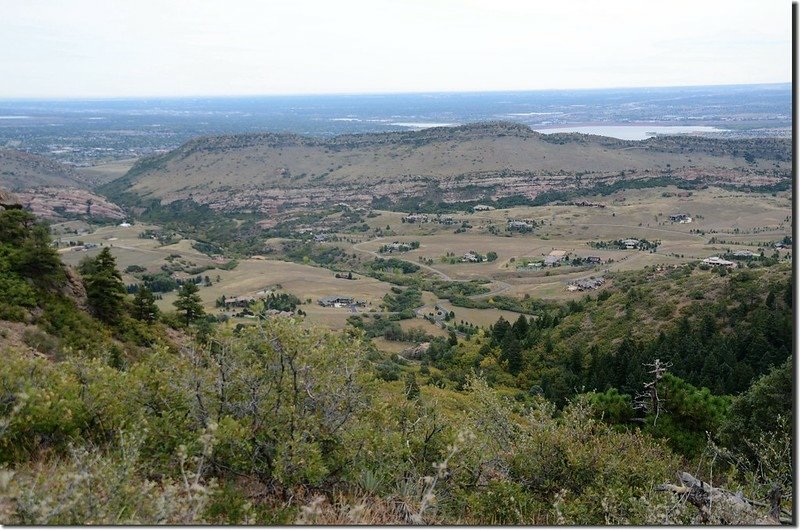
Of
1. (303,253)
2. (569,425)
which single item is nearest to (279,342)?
(569,425)

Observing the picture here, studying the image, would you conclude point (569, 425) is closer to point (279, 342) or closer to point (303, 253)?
point (279, 342)

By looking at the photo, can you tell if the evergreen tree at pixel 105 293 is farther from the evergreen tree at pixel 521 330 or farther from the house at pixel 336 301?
the house at pixel 336 301

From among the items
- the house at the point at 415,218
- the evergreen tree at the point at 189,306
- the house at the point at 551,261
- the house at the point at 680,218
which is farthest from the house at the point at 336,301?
the house at the point at 680,218

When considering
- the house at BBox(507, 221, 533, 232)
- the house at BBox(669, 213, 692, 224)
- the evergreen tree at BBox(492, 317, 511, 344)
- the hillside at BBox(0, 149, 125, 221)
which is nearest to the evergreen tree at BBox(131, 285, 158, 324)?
the evergreen tree at BBox(492, 317, 511, 344)

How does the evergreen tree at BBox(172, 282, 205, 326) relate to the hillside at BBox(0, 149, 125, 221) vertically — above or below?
below

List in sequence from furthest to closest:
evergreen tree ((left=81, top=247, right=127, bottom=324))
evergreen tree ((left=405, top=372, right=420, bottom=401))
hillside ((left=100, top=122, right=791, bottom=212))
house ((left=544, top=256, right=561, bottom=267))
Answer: hillside ((left=100, top=122, right=791, bottom=212)), house ((left=544, top=256, right=561, bottom=267)), evergreen tree ((left=81, top=247, right=127, bottom=324)), evergreen tree ((left=405, top=372, right=420, bottom=401))

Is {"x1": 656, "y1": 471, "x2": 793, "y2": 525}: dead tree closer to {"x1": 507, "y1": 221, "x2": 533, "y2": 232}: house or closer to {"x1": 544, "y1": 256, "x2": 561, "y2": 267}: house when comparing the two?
{"x1": 544, "y1": 256, "x2": 561, "y2": 267}: house
